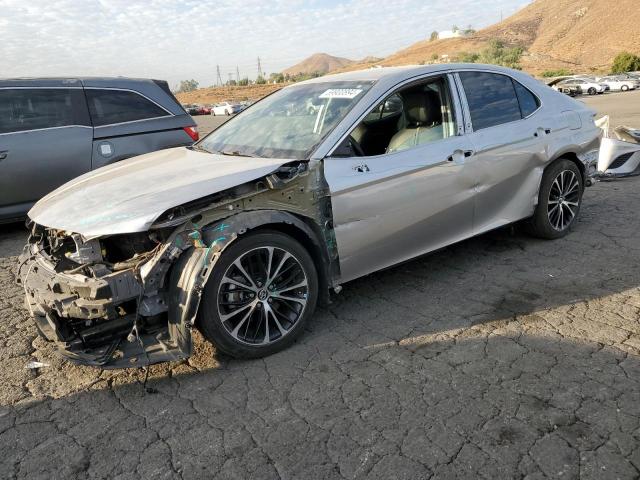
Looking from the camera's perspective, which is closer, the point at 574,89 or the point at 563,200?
the point at 563,200

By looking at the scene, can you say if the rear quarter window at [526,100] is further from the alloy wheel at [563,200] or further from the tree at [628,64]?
the tree at [628,64]

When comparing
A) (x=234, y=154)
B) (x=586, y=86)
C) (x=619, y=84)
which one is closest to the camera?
(x=234, y=154)

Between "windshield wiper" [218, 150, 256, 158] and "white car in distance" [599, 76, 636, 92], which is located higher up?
"windshield wiper" [218, 150, 256, 158]

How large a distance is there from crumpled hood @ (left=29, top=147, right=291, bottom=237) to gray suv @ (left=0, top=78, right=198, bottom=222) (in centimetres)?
247

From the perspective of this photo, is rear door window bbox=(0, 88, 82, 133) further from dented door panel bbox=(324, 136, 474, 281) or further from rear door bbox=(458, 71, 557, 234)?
rear door bbox=(458, 71, 557, 234)

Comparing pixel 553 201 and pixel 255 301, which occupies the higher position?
pixel 255 301

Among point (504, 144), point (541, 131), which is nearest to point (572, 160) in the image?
point (541, 131)

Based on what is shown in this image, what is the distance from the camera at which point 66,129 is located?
632 cm

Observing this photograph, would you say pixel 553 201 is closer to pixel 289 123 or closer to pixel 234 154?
pixel 289 123

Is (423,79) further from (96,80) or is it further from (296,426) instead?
(96,80)

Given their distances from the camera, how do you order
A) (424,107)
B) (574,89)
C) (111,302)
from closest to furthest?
(111,302) → (424,107) → (574,89)

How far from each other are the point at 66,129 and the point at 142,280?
167 inches

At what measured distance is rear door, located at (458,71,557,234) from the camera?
446cm

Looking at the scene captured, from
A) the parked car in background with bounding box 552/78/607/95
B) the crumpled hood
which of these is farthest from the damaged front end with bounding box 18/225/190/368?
the parked car in background with bounding box 552/78/607/95
